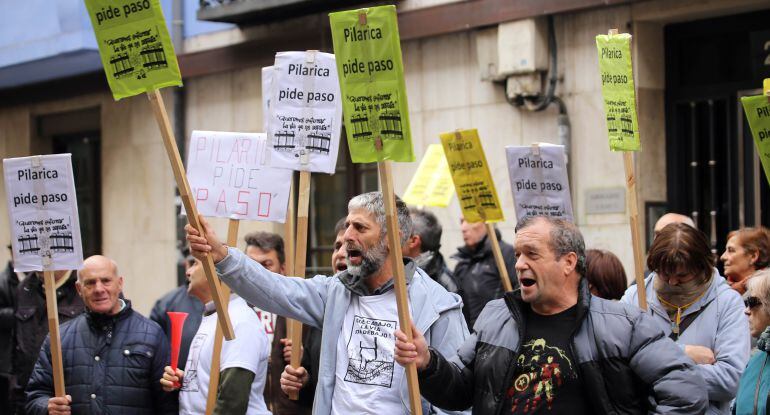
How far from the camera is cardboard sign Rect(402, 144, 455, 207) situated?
9484 millimetres

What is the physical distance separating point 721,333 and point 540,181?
166 centimetres

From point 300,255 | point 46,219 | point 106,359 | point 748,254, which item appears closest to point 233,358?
point 300,255

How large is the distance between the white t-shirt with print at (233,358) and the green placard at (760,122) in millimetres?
2484

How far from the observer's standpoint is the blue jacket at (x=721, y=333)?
18.0 feet

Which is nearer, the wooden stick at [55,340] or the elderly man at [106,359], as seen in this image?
the wooden stick at [55,340]

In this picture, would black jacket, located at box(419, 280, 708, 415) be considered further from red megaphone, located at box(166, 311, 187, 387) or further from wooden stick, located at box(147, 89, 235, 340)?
red megaphone, located at box(166, 311, 187, 387)

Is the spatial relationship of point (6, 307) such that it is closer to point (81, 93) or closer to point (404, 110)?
point (404, 110)

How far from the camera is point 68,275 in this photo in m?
8.59

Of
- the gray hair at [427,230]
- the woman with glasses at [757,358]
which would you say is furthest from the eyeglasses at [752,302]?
the gray hair at [427,230]

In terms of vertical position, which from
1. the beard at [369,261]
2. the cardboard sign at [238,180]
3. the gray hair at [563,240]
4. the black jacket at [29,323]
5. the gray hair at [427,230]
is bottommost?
the black jacket at [29,323]

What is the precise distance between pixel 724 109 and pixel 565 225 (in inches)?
243

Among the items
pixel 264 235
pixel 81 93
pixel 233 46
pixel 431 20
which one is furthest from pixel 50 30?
pixel 264 235

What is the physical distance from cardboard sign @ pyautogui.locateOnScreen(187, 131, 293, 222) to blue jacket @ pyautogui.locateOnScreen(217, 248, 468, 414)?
1.13 meters

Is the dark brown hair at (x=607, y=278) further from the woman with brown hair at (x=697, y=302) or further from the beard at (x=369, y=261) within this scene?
the beard at (x=369, y=261)
